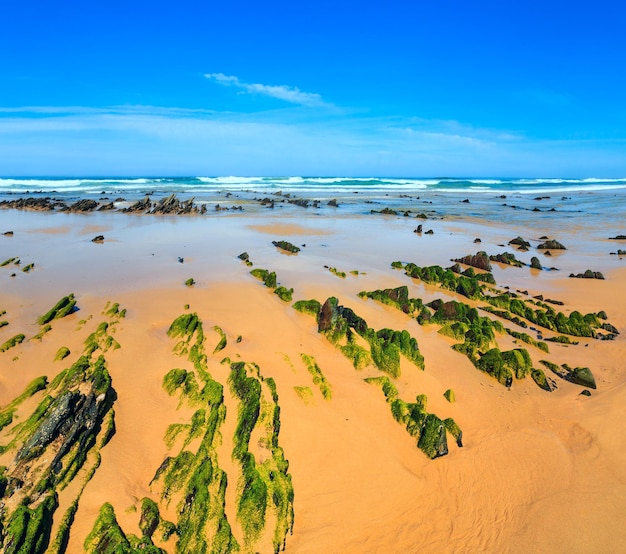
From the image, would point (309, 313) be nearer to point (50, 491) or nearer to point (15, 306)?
point (50, 491)

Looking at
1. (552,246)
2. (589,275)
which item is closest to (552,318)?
(589,275)

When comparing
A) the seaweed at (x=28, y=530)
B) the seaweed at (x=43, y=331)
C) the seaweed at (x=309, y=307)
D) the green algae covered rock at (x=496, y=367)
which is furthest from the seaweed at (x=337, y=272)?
the seaweed at (x=28, y=530)

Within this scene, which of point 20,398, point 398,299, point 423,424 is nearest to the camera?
point 423,424

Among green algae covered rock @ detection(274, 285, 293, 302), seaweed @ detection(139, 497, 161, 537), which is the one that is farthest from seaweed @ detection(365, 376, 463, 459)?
green algae covered rock @ detection(274, 285, 293, 302)

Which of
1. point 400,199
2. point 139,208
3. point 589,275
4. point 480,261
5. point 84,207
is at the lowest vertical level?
point 400,199

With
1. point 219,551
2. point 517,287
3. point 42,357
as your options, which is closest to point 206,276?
point 42,357

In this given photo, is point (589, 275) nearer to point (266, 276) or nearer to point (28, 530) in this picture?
point (266, 276)

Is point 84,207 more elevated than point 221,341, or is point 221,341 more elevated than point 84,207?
point 221,341

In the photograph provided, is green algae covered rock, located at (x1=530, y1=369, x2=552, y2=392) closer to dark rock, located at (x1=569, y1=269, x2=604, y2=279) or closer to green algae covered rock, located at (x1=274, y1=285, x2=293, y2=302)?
A: green algae covered rock, located at (x1=274, y1=285, x2=293, y2=302)
